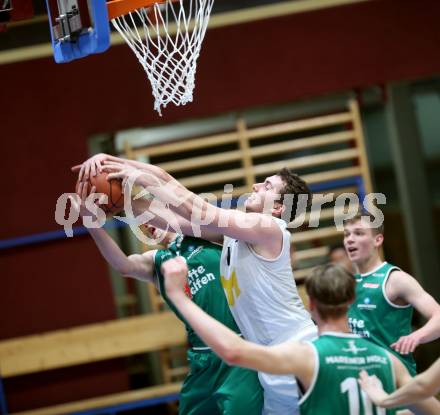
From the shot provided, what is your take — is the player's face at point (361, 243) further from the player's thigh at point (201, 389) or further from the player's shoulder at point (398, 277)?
the player's thigh at point (201, 389)

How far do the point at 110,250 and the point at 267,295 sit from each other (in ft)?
3.65

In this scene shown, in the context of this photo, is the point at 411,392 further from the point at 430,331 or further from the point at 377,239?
the point at 377,239

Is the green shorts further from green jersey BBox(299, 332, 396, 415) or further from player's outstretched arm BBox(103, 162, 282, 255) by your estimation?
green jersey BBox(299, 332, 396, 415)

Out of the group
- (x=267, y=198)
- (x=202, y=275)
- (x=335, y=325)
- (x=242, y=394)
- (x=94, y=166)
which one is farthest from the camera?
(x=202, y=275)

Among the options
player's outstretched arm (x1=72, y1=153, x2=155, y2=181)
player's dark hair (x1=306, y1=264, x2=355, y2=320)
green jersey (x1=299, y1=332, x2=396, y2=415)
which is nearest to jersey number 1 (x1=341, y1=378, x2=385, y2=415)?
green jersey (x1=299, y1=332, x2=396, y2=415)

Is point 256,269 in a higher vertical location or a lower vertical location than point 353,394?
higher

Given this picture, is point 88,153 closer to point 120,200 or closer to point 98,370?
point 98,370

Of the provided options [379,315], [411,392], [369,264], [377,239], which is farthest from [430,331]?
[411,392]

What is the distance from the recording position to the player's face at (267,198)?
16.1ft

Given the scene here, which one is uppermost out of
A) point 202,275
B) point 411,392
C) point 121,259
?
point 121,259

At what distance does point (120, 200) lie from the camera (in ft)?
15.1

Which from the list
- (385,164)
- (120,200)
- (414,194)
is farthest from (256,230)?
(385,164)

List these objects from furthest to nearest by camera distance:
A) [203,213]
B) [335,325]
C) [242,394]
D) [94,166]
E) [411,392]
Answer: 1. [242,394]
2. [94,166]
3. [203,213]
4. [335,325]
5. [411,392]

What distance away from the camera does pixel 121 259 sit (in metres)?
5.32
